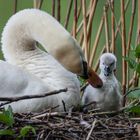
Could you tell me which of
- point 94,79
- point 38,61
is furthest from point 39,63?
point 94,79

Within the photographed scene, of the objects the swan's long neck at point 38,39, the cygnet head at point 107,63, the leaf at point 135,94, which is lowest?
the leaf at point 135,94

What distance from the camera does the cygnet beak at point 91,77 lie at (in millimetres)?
2773

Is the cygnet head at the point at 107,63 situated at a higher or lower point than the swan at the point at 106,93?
higher

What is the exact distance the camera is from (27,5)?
481 cm

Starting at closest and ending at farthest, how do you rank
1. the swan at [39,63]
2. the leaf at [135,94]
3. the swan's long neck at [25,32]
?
the leaf at [135,94] → the swan at [39,63] → the swan's long neck at [25,32]

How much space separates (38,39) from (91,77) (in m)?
0.30

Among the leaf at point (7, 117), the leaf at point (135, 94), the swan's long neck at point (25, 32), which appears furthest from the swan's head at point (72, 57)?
the leaf at point (7, 117)

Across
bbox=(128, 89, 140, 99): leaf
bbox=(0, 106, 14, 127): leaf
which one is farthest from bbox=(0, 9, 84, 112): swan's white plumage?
bbox=(0, 106, 14, 127): leaf

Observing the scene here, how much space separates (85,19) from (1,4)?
6.66 ft

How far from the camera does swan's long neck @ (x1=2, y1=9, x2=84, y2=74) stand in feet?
9.02

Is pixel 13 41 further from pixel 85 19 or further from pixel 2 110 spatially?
pixel 2 110

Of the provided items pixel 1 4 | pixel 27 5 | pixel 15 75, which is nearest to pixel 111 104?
pixel 15 75

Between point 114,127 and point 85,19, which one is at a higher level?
point 85,19

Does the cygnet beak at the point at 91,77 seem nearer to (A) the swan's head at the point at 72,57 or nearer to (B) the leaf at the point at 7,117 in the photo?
(A) the swan's head at the point at 72,57
